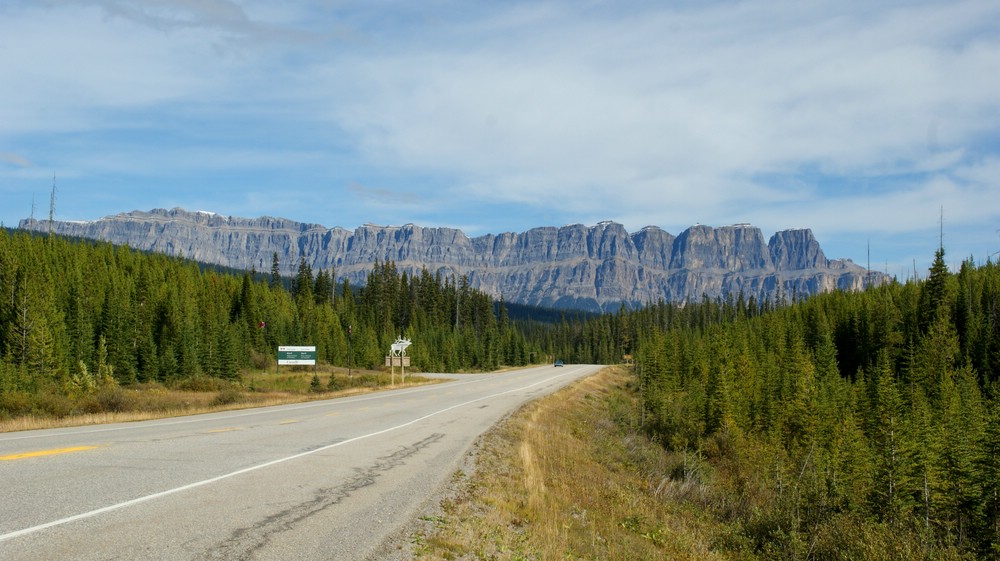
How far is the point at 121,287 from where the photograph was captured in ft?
284

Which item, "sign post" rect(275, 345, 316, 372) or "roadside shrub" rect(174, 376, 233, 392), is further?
"sign post" rect(275, 345, 316, 372)

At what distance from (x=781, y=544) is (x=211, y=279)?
11116 cm

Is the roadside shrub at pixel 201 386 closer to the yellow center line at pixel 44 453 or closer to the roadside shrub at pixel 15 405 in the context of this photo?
the roadside shrub at pixel 15 405

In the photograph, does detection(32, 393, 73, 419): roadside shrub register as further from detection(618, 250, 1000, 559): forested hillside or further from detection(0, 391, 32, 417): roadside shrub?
detection(618, 250, 1000, 559): forested hillside

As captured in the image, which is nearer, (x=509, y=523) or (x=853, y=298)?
(x=509, y=523)

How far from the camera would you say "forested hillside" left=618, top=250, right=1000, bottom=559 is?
20.2 m

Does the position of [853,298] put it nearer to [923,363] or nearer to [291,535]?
[923,363]

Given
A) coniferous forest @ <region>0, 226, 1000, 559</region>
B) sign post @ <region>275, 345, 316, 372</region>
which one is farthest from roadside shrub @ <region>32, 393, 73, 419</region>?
sign post @ <region>275, 345, 316, 372</region>

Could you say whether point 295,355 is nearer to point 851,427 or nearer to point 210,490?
point 851,427

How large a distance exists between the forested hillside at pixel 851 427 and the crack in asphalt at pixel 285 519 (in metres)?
9.38

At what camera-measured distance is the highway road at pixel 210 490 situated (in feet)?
21.5

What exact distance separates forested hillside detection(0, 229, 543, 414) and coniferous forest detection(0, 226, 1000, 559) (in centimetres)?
34

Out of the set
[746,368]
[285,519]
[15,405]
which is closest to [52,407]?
[15,405]

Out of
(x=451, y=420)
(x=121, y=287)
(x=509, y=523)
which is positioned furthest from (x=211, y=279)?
(x=509, y=523)
